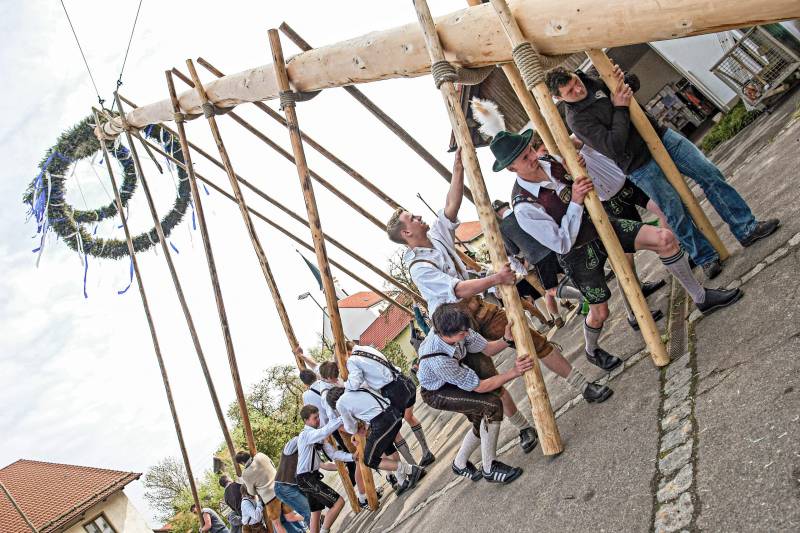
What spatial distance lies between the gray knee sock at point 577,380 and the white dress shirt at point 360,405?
6.94 ft

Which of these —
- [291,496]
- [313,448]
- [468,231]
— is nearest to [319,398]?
[313,448]

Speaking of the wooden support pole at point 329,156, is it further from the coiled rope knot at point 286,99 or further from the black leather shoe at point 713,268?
the black leather shoe at point 713,268

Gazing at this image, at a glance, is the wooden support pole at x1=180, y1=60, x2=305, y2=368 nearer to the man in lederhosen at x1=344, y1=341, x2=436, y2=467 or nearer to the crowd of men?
the man in lederhosen at x1=344, y1=341, x2=436, y2=467

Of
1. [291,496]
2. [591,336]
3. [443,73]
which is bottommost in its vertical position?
[591,336]

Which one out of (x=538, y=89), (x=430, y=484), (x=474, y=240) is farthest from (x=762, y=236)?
(x=474, y=240)

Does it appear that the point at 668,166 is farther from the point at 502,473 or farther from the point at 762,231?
the point at 502,473

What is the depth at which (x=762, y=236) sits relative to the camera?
411cm

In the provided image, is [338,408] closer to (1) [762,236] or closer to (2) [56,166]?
(1) [762,236]

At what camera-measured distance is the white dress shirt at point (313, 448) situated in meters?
6.20

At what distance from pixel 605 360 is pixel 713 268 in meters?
0.99

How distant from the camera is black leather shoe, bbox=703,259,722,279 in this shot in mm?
4250

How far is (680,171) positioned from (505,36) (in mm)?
1674

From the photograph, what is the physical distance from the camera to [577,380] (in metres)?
4.09

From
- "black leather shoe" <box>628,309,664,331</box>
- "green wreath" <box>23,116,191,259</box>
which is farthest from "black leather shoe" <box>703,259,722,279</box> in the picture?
"green wreath" <box>23,116,191,259</box>
